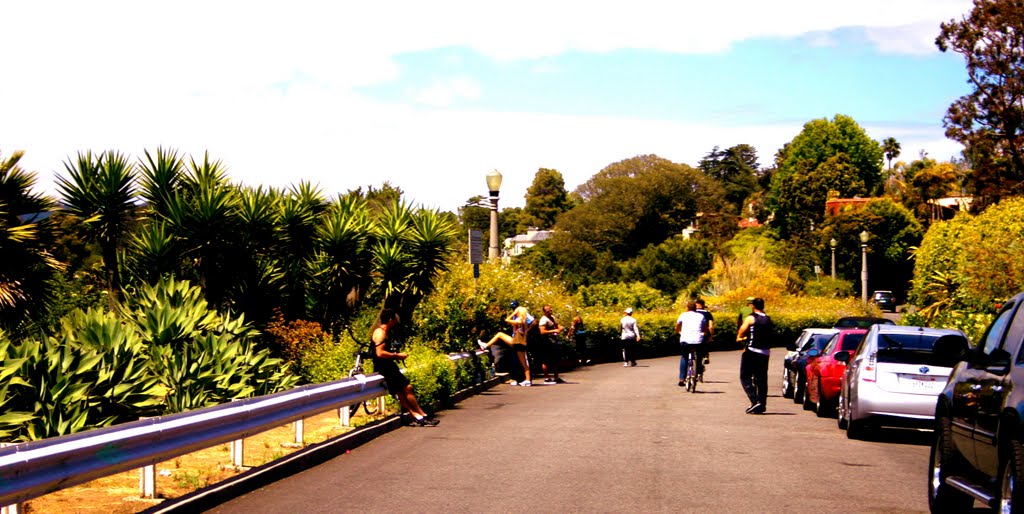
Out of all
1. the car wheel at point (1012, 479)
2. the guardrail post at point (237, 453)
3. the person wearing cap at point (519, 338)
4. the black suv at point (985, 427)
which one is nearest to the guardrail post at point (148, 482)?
the guardrail post at point (237, 453)

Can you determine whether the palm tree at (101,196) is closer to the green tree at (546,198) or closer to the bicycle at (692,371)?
the bicycle at (692,371)

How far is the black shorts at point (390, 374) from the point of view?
590 inches

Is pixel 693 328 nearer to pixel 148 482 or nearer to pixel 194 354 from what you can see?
pixel 194 354

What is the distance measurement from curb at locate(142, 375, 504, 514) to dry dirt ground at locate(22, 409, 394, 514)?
0.21 meters

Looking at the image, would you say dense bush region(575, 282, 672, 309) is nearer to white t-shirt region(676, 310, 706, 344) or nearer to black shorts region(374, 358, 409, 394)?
white t-shirt region(676, 310, 706, 344)

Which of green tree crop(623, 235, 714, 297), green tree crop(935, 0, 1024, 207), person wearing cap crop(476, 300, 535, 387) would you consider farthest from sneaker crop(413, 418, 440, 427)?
green tree crop(623, 235, 714, 297)

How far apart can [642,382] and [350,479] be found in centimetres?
1666

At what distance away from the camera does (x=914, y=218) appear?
83312 millimetres

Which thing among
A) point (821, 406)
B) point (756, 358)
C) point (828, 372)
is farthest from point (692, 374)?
point (828, 372)

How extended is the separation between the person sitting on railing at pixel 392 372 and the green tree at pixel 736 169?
115 m

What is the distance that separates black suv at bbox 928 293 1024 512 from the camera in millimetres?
6738

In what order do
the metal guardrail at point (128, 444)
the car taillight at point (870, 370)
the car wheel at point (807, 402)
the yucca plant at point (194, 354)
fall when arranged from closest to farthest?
the metal guardrail at point (128, 444)
the yucca plant at point (194, 354)
the car taillight at point (870, 370)
the car wheel at point (807, 402)

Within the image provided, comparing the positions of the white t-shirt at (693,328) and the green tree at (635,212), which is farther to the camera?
the green tree at (635,212)

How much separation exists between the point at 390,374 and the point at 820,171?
270 feet
